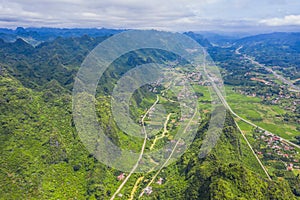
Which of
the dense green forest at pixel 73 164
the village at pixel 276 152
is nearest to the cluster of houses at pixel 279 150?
the village at pixel 276 152

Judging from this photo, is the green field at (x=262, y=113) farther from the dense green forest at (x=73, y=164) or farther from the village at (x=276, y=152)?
the dense green forest at (x=73, y=164)

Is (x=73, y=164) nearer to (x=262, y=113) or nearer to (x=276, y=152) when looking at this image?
(x=276, y=152)

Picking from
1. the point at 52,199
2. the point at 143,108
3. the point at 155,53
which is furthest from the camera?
the point at 155,53

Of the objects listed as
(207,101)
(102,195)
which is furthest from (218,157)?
(207,101)

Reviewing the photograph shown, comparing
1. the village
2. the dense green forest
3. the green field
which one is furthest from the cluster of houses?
the dense green forest

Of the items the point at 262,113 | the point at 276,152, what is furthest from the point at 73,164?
the point at 262,113

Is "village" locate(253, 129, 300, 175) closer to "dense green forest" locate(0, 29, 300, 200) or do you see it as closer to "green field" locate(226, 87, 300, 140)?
"dense green forest" locate(0, 29, 300, 200)

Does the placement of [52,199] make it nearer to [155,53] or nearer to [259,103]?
[259,103]

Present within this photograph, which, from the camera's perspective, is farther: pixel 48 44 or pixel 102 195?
pixel 48 44
